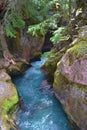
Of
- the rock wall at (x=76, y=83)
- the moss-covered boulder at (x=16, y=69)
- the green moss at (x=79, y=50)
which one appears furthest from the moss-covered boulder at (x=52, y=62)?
the moss-covered boulder at (x=16, y=69)

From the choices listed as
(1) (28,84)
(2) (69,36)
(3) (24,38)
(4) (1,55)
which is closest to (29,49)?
(3) (24,38)

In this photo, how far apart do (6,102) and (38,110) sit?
124 cm

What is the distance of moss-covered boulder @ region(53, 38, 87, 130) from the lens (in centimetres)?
660

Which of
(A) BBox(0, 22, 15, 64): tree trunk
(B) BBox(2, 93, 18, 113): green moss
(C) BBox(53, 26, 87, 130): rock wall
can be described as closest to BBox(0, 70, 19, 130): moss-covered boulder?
(B) BBox(2, 93, 18, 113): green moss

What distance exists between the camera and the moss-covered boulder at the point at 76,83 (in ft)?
21.6

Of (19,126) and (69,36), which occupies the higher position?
(69,36)

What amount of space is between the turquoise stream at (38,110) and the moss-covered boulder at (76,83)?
0.96m

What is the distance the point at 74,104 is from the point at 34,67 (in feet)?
24.6

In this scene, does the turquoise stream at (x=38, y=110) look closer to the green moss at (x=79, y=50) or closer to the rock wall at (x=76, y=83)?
the rock wall at (x=76, y=83)

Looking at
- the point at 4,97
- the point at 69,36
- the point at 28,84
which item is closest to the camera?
the point at 4,97

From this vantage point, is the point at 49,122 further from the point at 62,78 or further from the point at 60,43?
the point at 60,43

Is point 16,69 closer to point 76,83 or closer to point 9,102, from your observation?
point 9,102

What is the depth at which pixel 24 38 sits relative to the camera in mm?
14664

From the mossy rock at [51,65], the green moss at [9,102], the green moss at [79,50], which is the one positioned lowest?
the green moss at [9,102]
